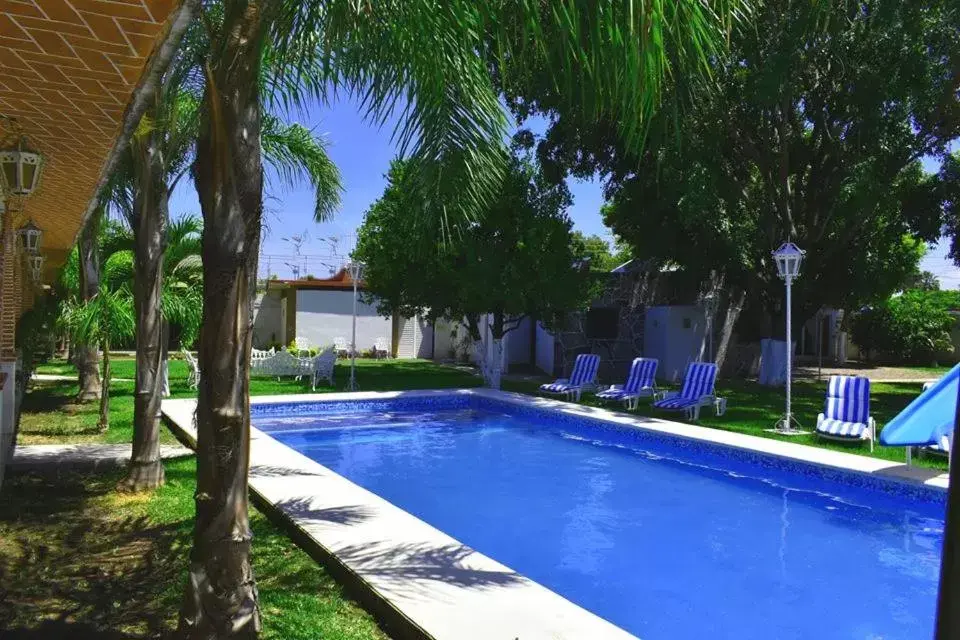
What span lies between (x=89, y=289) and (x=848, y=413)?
1293 centimetres

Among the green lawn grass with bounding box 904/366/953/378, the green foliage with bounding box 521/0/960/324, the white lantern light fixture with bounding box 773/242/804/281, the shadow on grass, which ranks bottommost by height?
Result: the shadow on grass

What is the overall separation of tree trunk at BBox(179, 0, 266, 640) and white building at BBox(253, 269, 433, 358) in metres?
25.0

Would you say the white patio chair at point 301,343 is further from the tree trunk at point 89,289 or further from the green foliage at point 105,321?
the green foliage at point 105,321

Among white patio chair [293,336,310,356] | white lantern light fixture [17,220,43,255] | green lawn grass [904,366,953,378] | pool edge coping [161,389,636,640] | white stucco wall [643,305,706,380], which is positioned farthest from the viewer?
white patio chair [293,336,310,356]

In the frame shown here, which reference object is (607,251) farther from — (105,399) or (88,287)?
(105,399)

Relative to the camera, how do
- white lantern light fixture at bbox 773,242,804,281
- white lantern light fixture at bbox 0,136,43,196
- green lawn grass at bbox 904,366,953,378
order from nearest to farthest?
white lantern light fixture at bbox 0,136,43,196, white lantern light fixture at bbox 773,242,804,281, green lawn grass at bbox 904,366,953,378

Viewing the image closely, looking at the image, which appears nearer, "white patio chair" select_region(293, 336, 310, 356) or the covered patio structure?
the covered patio structure

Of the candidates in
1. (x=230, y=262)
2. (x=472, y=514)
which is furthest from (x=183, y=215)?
(x=230, y=262)

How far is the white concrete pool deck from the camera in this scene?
4246 millimetres

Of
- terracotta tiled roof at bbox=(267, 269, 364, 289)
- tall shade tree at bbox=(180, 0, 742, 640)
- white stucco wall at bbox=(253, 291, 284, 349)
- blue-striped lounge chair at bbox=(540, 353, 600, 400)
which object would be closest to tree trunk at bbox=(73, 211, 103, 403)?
tall shade tree at bbox=(180, 0, 742, 640)

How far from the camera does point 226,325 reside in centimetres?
369

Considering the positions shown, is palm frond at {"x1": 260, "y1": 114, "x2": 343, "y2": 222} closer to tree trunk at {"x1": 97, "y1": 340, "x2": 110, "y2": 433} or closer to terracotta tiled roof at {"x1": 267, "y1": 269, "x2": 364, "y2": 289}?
tree trunk at {"x1": 97, "y1": 340, "x2": 110, "y2": 433}

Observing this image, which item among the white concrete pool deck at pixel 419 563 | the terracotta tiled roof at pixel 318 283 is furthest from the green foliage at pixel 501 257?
the terracotta tiled roof at pixel 318 283

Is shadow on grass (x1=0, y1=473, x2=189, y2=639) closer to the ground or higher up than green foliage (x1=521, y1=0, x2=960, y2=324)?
closer to the ground
